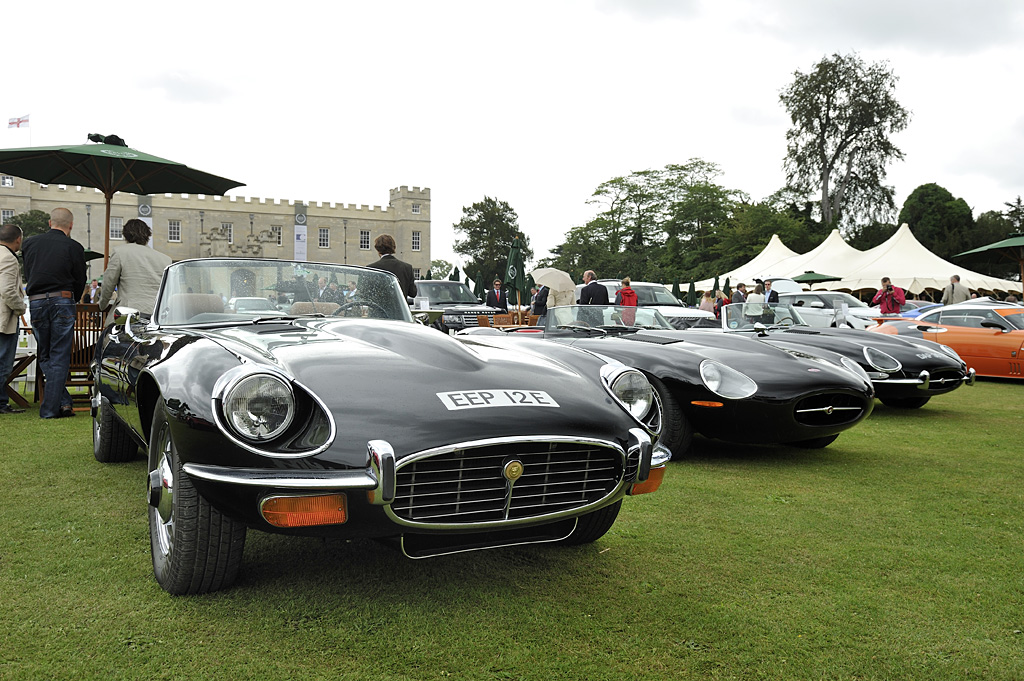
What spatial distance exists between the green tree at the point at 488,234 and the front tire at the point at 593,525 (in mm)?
77592

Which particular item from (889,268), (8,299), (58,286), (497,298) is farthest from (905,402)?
(889,268)

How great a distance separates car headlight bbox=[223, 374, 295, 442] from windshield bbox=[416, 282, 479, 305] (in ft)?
44.0

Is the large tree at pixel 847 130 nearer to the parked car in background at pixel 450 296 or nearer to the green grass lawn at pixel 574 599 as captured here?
the parked car in background at pixel 450 296

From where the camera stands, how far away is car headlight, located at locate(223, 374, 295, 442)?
2.31 m

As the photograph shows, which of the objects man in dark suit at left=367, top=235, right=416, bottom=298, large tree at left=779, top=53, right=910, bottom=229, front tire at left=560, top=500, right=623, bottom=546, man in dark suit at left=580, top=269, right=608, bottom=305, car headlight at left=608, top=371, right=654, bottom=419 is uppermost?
large tree at left=779, top=53, right=910, bottom=229

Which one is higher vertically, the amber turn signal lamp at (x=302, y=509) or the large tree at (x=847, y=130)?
the large tree at (x=847, y=130)

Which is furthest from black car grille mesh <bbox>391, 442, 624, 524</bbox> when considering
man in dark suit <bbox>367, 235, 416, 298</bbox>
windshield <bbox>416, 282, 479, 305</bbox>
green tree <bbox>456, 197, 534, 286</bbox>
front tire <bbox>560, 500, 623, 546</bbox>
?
green tree <bbox>456, 197, 534, 286</bbox>

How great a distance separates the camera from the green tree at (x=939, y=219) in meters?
45.0

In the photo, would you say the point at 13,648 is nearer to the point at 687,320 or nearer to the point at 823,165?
the point at 687,320

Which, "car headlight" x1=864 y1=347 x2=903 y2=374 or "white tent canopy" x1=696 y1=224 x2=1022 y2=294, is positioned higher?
"white tent canopy" x1=696 y1=224 x2=1022 y2=294

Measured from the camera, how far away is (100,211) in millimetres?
67562

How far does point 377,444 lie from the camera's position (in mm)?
2260

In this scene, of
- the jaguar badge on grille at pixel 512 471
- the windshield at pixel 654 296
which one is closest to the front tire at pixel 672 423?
the jaguar badge on grille at pixel 512 471

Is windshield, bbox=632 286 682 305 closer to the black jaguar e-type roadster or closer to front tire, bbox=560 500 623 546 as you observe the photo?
front tire, bbox=560 500 623 546
